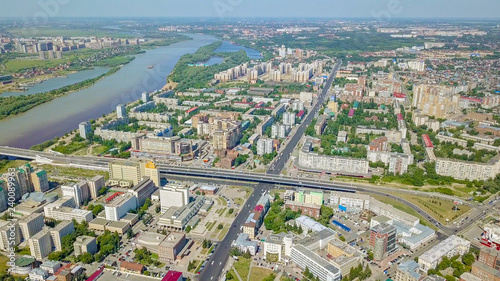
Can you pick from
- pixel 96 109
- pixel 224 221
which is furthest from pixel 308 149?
pixel 96 109

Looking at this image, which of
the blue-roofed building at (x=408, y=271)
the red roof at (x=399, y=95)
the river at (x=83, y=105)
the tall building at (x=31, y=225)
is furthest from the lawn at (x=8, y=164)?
the red roof at (x=399, y=95)

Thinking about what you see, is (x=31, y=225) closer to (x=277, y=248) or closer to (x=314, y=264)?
(x=277, y=248)

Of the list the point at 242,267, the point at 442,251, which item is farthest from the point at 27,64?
the point at 442,251

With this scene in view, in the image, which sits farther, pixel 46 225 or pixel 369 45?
pixel 369 45

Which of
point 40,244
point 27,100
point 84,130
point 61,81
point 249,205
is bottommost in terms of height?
point 249,205

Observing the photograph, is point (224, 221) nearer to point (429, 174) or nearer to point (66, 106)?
point (429, 174)

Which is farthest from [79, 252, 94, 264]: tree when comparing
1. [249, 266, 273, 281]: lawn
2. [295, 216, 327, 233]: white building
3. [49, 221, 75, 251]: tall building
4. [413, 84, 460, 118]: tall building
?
[413, 84, 460, 118]: tall building
